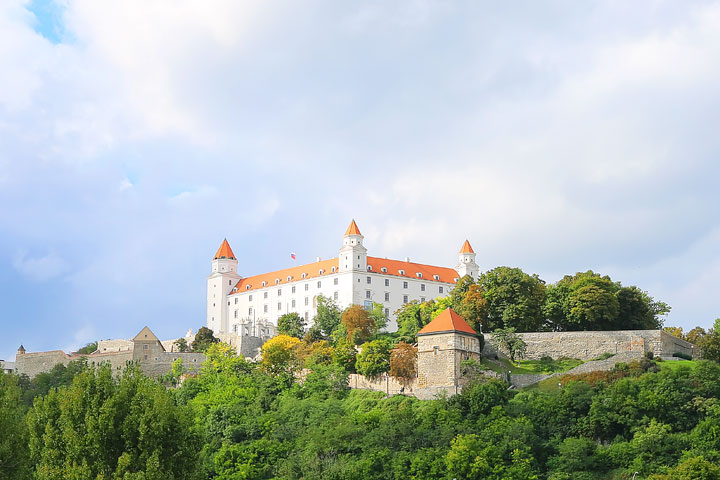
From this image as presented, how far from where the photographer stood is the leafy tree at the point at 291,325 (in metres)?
83.0

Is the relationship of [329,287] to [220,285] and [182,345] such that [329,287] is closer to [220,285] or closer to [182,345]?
[182,345]

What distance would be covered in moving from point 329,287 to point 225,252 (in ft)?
58.7

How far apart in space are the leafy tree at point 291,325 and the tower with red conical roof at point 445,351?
26305 mm

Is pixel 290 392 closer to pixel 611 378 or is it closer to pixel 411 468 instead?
pixel 411 468

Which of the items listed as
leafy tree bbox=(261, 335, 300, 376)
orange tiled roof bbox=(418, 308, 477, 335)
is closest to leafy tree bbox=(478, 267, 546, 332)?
orange tiled roof bbox=(418, 308, 477, 335)

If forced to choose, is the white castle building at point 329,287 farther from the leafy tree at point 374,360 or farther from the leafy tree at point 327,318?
the leafy tree at point 374,360

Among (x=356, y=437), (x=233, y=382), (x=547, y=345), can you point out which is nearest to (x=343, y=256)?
(x=233, y=382)

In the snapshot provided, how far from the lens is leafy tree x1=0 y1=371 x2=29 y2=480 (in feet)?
109

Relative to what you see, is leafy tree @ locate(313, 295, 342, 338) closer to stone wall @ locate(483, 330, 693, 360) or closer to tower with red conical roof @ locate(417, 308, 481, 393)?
stone wall @ locate(483, 330, 693, 360)

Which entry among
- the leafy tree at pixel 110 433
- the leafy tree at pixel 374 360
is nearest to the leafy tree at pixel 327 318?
the leafy tree at pixel 374 360

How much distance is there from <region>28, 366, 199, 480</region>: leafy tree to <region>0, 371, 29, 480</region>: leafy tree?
604 millimetres

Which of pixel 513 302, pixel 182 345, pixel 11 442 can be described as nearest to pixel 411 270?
pixel 182 345

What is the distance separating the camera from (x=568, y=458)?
154ft

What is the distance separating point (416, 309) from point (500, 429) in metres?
24.1
